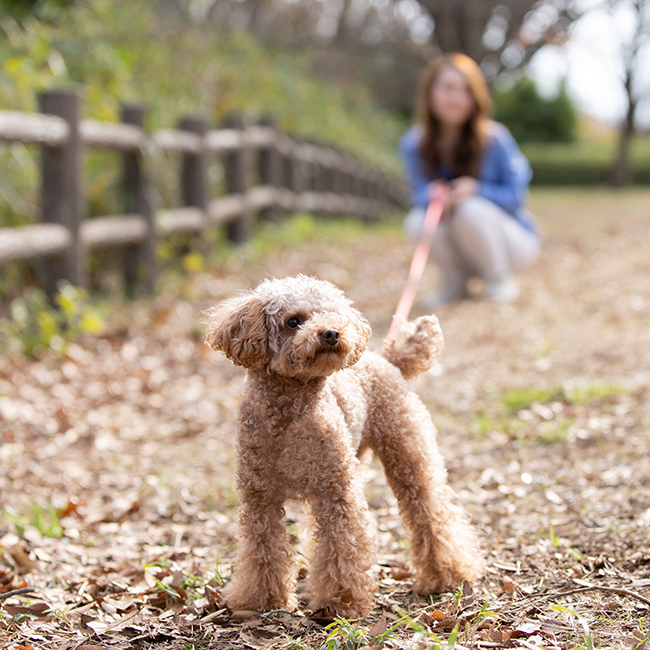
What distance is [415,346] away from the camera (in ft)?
7.92

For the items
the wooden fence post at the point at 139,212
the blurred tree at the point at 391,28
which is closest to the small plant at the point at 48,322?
the wooden fence post at the point at 139,212

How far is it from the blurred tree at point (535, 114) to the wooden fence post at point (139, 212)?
94.6 ft

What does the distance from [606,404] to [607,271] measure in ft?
14.3

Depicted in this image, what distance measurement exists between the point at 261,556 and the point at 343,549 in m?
0.24

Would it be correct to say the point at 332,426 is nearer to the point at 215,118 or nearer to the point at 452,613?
the point at 452,613

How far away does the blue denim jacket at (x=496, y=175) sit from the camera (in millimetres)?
6547

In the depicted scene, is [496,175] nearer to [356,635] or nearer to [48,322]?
[48,322]

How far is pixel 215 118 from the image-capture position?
980 centimetres

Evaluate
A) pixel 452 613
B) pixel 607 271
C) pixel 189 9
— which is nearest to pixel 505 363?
pixel 452 613

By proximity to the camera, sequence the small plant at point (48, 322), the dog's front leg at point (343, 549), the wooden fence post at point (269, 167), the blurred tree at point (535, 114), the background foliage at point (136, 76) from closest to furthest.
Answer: the dog's front leg at point (343, 549) < the small plant at point (48, 322) < the background foliage at point (136, 76) < the wooden fence post at point (269, 167) < the blurred tree at point (535, 114)

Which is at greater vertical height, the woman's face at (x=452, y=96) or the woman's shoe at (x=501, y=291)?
the woman's face at (x=452, y=96)

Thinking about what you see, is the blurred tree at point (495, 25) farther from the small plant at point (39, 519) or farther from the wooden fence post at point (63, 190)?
the small plant at point (39, 519)

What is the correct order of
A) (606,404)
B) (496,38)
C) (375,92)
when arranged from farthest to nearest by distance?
(375,92) < (496,38) < (606,404)

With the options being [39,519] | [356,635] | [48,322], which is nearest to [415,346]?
[356,635]
